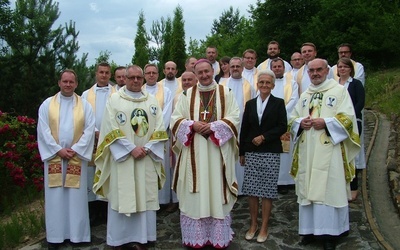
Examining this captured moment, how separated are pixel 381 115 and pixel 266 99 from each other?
8418mm

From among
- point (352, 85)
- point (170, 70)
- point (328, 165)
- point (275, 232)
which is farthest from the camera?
point (170, 70)

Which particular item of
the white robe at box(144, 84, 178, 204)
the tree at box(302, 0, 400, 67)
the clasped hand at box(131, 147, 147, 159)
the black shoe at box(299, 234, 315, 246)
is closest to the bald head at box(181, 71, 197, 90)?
the white robe at box(144, 84, 178, 204)

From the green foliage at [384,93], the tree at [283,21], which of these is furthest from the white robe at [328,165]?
the tree at [283,21]

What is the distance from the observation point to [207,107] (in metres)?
5.89

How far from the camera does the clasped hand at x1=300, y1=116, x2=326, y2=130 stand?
5639 millimetres

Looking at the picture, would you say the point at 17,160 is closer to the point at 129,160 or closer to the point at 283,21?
the point at 129,160

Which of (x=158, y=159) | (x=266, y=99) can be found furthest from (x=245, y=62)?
(x=158, y=159)

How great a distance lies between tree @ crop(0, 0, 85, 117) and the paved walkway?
4.31 m

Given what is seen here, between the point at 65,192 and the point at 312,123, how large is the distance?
3.52 metres

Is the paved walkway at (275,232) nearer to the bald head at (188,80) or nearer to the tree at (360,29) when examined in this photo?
the bald head at (188,80)

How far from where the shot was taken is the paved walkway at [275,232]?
5906 mm

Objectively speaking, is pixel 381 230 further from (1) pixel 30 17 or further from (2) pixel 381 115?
(1) pixel 30 17

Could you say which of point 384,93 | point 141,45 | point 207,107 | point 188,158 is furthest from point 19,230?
point 141,45

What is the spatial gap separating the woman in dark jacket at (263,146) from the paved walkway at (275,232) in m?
0.25
